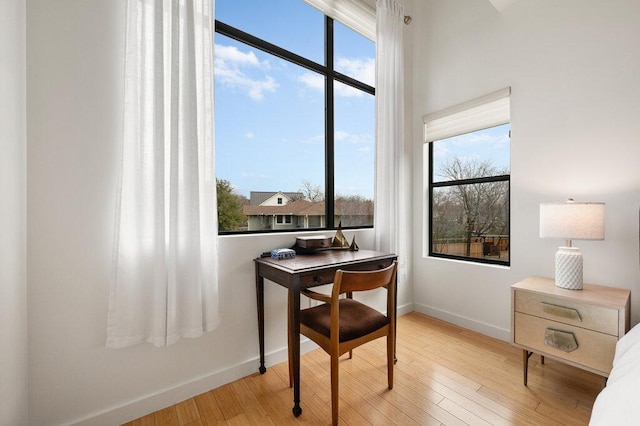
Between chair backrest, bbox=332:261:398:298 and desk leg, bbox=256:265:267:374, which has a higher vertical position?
chair backrest, bbox=332:261:398:298

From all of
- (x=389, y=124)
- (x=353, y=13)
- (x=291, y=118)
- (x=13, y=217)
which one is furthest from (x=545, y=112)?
(x=13, y=217)

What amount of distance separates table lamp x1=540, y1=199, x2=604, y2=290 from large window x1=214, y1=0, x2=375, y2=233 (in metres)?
1.47

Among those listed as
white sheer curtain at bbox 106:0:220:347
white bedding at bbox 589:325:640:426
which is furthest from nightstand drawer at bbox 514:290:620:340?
white sheer curtain at bbox 106:0:220:347

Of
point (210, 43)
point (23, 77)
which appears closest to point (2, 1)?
point (23, 77)

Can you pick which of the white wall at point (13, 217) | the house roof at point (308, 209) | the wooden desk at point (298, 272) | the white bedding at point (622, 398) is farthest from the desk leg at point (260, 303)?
the white bedding at point (622, 398)

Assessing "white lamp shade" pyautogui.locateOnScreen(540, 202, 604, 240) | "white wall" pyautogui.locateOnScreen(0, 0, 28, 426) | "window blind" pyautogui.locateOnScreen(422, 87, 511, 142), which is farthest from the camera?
"window blind" pyautogui.locateOnScreen(422, 87, 511, 142)

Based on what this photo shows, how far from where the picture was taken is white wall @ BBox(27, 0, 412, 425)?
1234 millimetres

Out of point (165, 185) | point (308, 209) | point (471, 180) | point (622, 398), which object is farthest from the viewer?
point (471, 180)

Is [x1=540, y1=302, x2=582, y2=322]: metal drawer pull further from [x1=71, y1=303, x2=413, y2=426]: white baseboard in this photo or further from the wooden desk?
[x1=71, y1=303, x2=413, y2=426]: white baseboard

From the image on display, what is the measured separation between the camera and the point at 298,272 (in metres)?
1.50

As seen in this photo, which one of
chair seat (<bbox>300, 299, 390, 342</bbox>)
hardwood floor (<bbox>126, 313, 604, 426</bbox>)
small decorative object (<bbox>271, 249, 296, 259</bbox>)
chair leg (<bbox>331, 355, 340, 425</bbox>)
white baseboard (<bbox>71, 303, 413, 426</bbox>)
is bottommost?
hardwood floor (<bbox>126, 313, 604, 426</bbox>)

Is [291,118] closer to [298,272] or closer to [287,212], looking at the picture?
[287,212]

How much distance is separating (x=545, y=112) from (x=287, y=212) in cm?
216

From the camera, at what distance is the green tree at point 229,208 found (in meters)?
1.87
